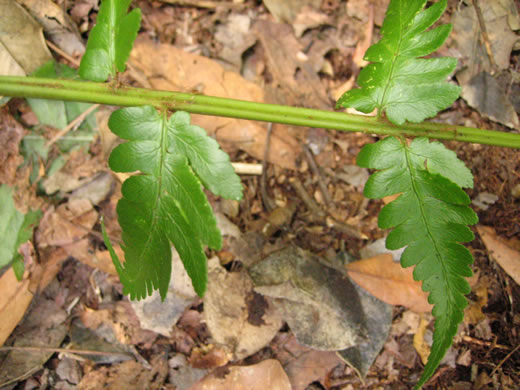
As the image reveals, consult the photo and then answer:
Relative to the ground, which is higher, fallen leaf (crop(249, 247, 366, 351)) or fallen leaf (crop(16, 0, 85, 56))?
fallen leaf (crop(16, 0, 85, 56))

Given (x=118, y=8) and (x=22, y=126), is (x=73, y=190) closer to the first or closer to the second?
(x=22, y=126)

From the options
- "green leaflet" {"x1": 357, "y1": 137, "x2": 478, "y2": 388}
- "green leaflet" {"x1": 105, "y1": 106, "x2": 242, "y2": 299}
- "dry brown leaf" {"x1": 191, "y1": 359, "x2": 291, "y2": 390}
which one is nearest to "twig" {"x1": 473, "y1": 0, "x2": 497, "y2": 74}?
"green leaflet" {"x1": 357, "y1": 137, "x2": 478, "y2": 388}

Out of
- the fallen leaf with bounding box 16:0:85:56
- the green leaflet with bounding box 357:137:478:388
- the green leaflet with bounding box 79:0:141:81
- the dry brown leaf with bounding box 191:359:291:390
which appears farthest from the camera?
the fallen leaf with bounding box 16:0:85:56

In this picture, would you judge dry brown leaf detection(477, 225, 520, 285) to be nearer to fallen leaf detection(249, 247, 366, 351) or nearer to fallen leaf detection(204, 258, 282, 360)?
fallen leaf detection(249, 247, 366, 351)

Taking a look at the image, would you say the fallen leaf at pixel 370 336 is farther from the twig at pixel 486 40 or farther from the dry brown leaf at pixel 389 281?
the twig at pixel 486 40

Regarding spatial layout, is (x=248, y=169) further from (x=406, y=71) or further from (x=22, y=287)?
(x=22, y=287)

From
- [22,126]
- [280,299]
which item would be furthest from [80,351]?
[22,126]
